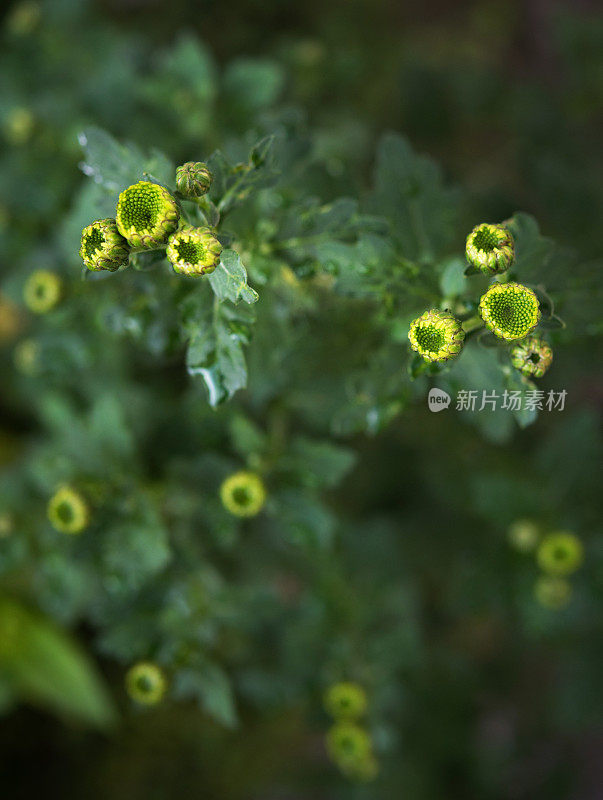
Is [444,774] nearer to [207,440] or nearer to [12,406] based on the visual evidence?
[207,440]

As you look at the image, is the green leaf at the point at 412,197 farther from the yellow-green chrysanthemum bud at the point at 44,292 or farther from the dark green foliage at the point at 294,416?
the yellow-green chrysanthemum bud at the point at 44,292

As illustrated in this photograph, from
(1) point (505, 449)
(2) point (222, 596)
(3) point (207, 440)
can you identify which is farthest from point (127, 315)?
(1) point (505, 449)

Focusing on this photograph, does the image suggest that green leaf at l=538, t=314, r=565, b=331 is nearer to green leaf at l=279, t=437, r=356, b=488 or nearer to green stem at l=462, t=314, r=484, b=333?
green stem at l=462, t=314, r=484, b=333

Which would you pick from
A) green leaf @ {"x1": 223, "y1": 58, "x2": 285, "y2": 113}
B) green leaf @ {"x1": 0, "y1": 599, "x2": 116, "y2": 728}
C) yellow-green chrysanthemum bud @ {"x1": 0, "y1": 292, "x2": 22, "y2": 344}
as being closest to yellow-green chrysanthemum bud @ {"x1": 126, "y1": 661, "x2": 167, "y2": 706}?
green leaf @ {"x1": 0, "y1": 599, "x2": 116, "y2": 728}

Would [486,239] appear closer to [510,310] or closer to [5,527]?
[510,310]

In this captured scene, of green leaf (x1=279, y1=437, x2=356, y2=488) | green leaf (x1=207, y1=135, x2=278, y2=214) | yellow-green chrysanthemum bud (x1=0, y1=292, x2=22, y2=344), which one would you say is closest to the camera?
green leaf (x1=207, y1=135, x2=278, y2=214)

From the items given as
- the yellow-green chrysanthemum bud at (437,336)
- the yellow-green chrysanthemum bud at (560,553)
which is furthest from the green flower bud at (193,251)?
the yellow-green chrysanthemum bud at (560,553)

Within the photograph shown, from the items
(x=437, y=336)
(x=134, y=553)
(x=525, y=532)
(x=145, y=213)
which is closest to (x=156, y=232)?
(x=145, y=213)
